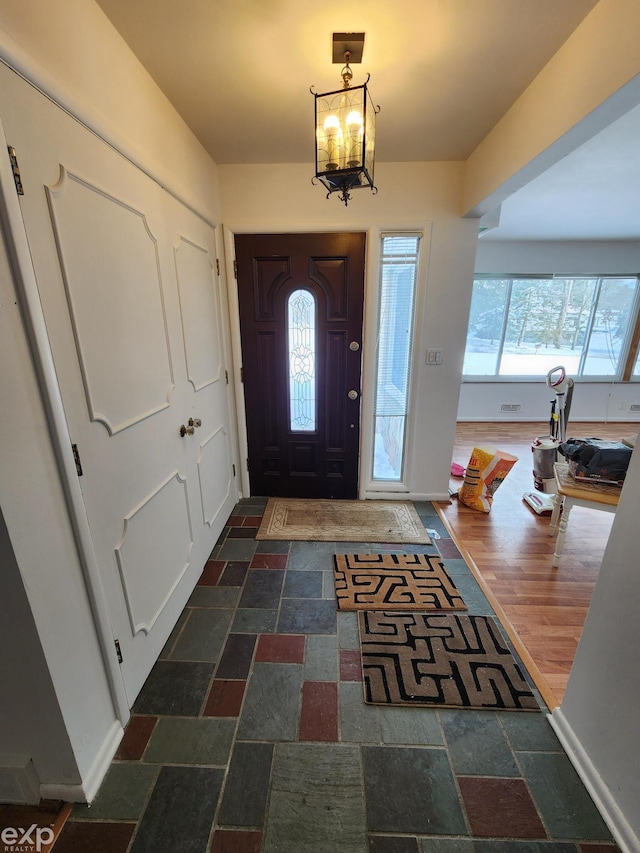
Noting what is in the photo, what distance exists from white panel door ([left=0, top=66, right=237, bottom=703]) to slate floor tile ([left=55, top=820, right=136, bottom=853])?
13.5 inches

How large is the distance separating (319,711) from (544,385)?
18.1ft

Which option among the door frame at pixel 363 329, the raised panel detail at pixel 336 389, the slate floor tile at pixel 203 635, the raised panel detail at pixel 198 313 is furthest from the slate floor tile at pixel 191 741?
the raised panel detail at pixel 336 389

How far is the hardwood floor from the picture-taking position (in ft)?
5.18

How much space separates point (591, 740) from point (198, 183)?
9.92 feet

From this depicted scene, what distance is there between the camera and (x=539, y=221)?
385 centimetres

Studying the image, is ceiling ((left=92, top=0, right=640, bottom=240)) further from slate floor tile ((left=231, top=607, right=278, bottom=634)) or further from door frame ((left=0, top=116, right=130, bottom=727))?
slate floor tile ((left=231, top=607, right=278, bottom=634))

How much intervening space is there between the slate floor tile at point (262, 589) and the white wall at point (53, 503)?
72 centimetres

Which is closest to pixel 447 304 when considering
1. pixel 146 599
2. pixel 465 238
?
pixel 465 238

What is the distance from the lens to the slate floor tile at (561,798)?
1008mm

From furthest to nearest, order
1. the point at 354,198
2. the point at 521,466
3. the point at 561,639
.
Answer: the point at 521,466 → the point at 354,198 → the point at 561,639

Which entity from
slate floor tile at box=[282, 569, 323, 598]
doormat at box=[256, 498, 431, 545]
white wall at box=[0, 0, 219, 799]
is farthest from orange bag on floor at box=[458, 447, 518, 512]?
white wall at box=[0, 0, 219, 799]

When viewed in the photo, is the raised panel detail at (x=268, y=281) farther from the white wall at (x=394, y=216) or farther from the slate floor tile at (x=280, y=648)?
the slate floor tile at (x=280, y=648)

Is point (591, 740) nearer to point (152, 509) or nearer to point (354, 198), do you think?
point (152, 509)

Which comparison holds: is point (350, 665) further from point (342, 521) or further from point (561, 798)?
point (342, 521)
